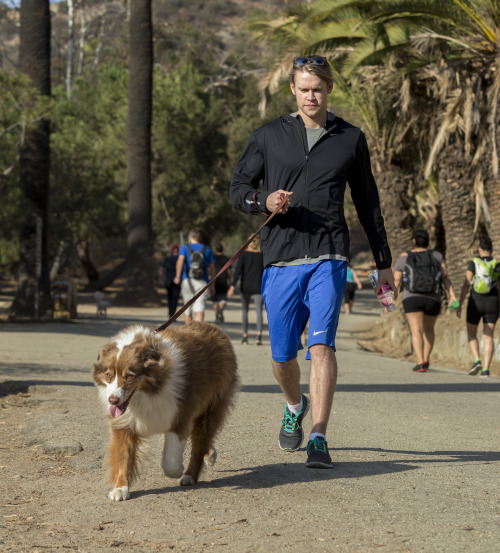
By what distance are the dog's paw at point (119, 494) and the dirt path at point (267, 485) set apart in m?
0.05

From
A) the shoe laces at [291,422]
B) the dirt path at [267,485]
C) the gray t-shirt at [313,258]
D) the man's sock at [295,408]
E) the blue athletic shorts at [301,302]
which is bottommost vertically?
the dirt path at [267,485]

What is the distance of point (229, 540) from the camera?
4.58 m

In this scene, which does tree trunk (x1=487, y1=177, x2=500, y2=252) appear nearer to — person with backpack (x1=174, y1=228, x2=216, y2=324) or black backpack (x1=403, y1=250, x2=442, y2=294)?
black backpack (x1=403, y1=250, x2=442, y2=294)

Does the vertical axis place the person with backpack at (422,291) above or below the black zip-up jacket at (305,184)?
below

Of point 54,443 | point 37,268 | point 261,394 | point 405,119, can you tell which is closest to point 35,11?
point 37,268

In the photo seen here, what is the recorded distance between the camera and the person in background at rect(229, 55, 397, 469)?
19.8 feet

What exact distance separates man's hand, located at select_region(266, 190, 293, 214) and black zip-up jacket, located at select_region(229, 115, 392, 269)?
0.13 meters

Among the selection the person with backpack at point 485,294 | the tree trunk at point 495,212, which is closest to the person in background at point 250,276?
the tree trunk at point 495,212

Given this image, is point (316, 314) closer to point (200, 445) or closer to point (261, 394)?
point (200, 445)

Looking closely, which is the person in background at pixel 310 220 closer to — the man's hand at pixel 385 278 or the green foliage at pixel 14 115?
the man's hand at pixel 385 278

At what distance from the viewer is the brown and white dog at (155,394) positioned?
5.24 meters

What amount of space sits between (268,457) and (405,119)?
14211 millimetres

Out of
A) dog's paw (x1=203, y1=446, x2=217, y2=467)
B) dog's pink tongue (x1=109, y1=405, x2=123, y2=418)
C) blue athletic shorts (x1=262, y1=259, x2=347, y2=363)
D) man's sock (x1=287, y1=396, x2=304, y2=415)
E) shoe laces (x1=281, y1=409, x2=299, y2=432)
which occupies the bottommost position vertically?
dog's paw (x1=203, y1=446, x2=217, y2=467)

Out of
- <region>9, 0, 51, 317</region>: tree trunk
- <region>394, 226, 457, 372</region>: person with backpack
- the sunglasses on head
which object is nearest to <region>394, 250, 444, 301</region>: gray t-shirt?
<region>394, 226, 457, 372</region>: person with backpack
